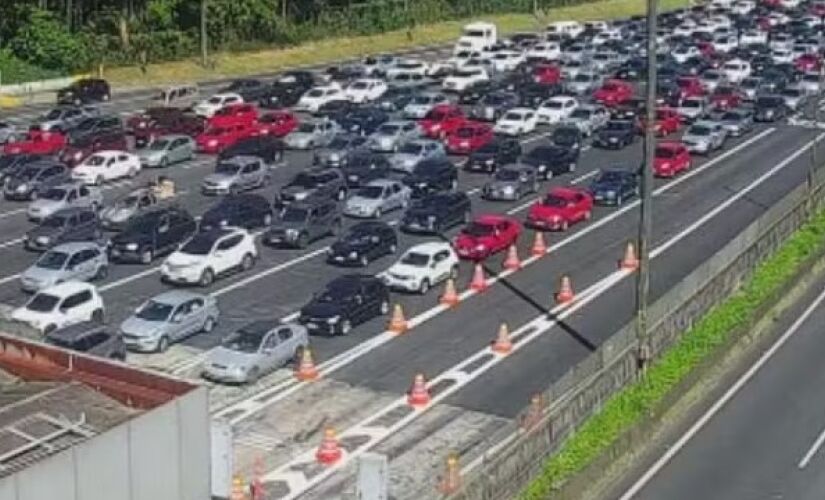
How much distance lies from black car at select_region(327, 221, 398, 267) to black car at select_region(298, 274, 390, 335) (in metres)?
4.76

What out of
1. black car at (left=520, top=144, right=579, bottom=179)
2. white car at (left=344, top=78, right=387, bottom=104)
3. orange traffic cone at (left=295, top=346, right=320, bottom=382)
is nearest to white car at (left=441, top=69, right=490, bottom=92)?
white car at (left=344, top=78, right=387, bottom=104)

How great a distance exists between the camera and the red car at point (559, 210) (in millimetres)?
53844

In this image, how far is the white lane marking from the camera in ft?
99.6

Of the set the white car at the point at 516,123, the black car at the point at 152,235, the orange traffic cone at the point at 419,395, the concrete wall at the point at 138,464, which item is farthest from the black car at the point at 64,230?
the concrete wall at the point at 138,464

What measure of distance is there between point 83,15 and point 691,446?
76191mm

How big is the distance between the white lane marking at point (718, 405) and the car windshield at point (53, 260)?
21238 millimetres

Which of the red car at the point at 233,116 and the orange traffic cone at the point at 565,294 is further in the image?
the red car at the point at 233,116

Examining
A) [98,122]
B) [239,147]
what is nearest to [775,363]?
[239,147]

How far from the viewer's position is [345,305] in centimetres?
4172

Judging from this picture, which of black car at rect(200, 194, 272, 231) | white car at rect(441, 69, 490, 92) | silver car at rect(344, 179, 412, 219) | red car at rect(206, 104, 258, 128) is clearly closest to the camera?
black car at rect(200, 194, 272, 231)

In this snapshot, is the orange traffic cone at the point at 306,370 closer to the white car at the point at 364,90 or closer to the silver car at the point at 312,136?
the silver car at the point at 312,136

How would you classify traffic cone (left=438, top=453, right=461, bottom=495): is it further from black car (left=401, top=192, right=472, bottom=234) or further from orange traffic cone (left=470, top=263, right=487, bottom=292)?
black car (left=401, top=192, right=472, bottom=234)

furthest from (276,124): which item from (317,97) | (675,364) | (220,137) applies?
(675,364)

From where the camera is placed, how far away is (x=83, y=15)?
10000 centimetres
